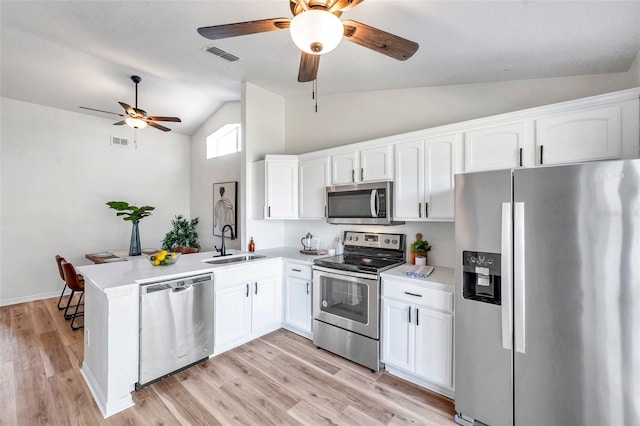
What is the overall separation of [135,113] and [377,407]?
4.51 m

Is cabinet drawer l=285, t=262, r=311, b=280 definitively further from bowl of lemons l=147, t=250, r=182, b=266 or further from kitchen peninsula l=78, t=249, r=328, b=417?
bowl of lemons l=147, t=250, r=182, b=266

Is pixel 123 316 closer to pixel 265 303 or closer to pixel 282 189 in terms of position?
pixel 265 303

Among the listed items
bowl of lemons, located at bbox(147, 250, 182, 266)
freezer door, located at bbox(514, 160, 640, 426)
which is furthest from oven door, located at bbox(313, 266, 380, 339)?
bowl of lemons, located at bbox(147, 250, 182, 266)

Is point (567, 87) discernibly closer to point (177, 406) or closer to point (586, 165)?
point (586, 165)

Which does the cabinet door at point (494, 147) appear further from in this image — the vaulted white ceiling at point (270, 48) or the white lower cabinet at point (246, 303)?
the white lower cabinet at point (246, 303)

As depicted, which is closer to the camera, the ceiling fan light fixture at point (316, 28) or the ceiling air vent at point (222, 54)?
the ceiling fan light fixture at point (316, 28)

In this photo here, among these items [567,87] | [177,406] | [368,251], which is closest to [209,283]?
[177,406]

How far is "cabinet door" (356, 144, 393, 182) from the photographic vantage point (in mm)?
2912

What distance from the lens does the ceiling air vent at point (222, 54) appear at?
120 inches

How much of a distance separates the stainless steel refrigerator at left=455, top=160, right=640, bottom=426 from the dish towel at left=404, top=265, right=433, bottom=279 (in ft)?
1.47

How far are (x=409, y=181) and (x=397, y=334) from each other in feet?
4.71

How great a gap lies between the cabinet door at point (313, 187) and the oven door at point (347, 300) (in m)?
0.86

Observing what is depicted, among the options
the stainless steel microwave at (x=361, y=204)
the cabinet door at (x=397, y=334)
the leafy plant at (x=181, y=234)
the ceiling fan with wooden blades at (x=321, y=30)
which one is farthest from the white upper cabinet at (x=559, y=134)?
the leafy plant at (x=181, y=234)

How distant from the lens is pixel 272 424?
199 centimetres
